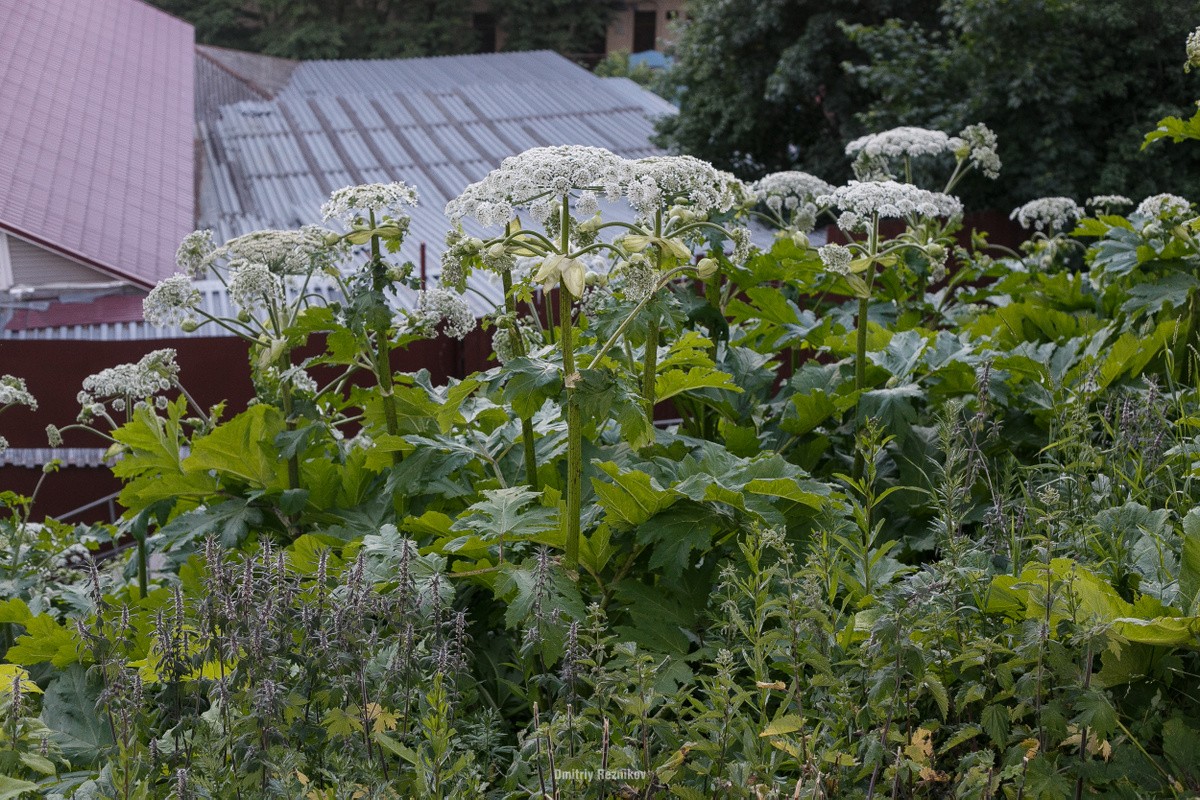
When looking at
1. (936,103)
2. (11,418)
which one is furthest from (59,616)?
(936,103)

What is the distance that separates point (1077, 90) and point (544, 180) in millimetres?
11377

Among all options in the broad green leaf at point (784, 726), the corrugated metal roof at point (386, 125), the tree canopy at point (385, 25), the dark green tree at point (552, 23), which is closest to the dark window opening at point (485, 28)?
the tree canopy at point (385, 25)

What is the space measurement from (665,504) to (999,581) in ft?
2.31

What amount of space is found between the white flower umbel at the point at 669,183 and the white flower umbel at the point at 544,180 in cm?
4

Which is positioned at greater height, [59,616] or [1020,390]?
[1020,390]

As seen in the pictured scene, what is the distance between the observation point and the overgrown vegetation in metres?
1.75

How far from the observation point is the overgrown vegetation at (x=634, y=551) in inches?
69.1

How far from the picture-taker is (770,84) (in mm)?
15141

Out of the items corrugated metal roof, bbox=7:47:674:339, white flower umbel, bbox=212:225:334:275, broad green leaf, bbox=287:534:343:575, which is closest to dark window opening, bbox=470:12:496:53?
corrugated metal roof, bbox=7:47:674:339

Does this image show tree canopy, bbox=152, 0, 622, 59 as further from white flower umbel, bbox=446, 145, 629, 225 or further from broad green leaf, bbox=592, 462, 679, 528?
broad green leaf, bbox=592, 462, 679, 528

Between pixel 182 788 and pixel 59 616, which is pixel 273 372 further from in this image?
pixel 182 788

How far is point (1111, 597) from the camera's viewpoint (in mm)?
1821

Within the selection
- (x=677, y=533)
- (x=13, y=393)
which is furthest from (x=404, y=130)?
(x=677, y=533)

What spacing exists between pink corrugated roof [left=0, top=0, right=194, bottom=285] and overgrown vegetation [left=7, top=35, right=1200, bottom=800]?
6.56m
